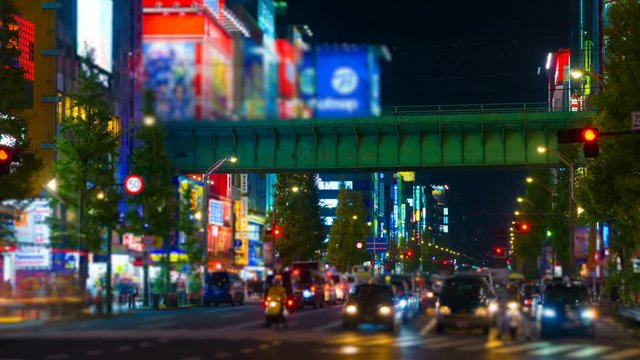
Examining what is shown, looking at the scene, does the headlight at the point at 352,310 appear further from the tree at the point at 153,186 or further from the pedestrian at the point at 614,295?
the pedestrian at the point at 614,295

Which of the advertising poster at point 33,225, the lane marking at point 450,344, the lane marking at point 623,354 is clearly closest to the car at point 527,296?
the advertising poster at point 33,225

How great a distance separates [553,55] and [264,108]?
12896 centimetres

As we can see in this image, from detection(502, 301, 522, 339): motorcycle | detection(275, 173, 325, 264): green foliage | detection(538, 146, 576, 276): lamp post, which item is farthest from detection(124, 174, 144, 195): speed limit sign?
detection(275, 173, 325, 264): green foliage

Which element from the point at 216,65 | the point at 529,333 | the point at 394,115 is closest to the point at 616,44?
the point at 529,333

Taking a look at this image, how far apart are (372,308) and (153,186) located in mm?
27933

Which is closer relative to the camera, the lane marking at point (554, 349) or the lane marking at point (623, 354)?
the lane marking at point (623, 354)

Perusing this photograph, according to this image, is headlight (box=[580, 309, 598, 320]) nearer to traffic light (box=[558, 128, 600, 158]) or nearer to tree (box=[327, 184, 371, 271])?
traffic light (box=[558, 128, 600, 158])

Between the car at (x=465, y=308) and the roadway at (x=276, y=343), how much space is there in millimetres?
422

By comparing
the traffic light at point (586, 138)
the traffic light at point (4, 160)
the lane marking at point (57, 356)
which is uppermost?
the traffic light at point (586, 138)

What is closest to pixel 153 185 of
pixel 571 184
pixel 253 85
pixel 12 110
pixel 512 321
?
pixel 253 85

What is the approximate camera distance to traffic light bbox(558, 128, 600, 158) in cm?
3228

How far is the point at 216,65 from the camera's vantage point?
84.9 metres

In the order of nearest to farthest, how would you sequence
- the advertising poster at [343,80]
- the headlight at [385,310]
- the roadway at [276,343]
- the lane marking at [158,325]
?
the roadway at [276,343], the headlight at [385,310], the lane marking at [158,325], the advertising poster at [343,80]

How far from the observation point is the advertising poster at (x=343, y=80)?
69250mm
